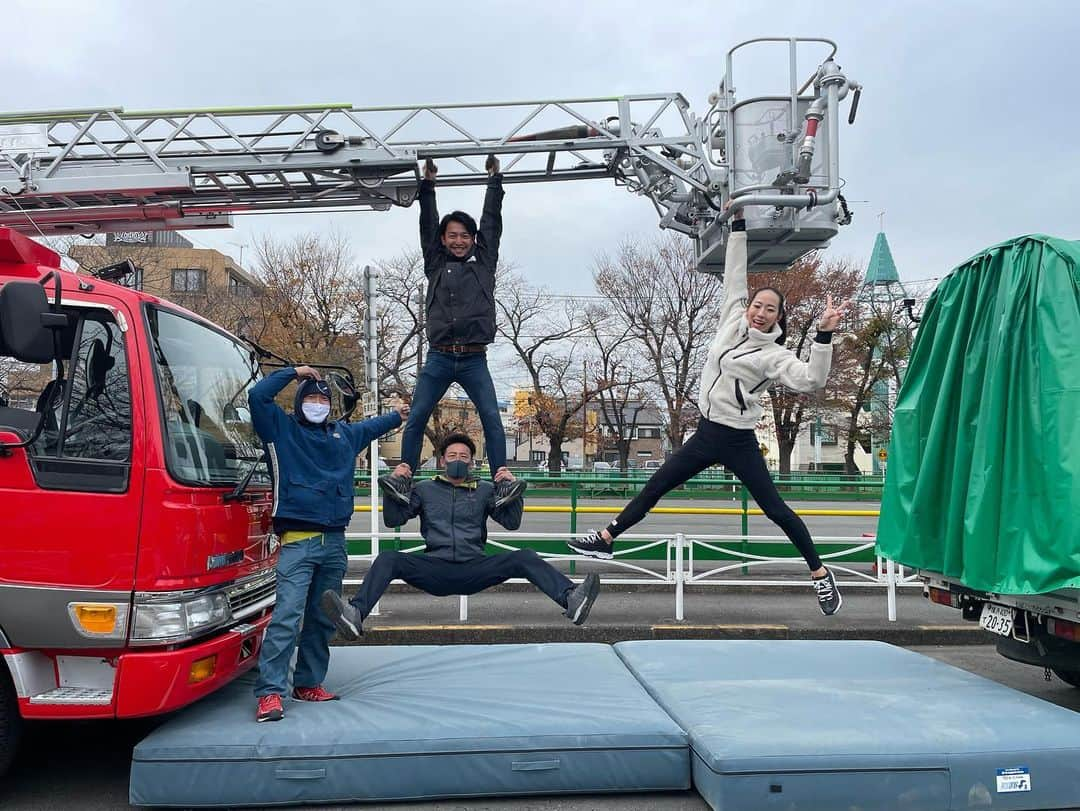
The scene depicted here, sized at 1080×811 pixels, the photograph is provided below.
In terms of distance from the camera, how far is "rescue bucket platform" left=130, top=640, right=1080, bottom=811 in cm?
385

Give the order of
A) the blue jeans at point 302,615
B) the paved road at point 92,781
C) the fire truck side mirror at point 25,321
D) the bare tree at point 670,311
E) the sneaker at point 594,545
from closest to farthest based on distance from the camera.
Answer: the fire truck side mirror at point 25,321
the paved road at point 92,781
the blue jeans at point 302,615
the sneaker at point 594,545
the bare tree at point 670,311

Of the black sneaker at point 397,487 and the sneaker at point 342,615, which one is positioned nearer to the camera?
the sneaker at point 342,615

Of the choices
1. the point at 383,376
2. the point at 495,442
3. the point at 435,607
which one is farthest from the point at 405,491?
the point at 383,376

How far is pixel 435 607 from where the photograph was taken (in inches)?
382

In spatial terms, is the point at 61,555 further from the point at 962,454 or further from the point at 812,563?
the point at 962,454

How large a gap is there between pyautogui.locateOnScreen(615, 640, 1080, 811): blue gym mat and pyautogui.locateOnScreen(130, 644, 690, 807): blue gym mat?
0.37 m

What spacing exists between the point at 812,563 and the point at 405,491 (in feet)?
9.42

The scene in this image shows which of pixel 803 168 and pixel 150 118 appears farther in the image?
pixel 150 118

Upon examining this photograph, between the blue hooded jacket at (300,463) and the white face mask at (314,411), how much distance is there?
0.03 m

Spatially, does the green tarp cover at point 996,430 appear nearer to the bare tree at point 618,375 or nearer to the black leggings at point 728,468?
the black leggings at point 728,468

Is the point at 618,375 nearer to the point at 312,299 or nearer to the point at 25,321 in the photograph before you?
the point at 312,299

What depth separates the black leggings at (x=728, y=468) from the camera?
5.46 meters

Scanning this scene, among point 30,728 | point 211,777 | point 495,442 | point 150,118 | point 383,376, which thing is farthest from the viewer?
point 383,376

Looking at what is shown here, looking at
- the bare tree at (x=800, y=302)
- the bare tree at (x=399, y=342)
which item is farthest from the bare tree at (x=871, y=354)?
the bare tree at (x=399, y=342)
